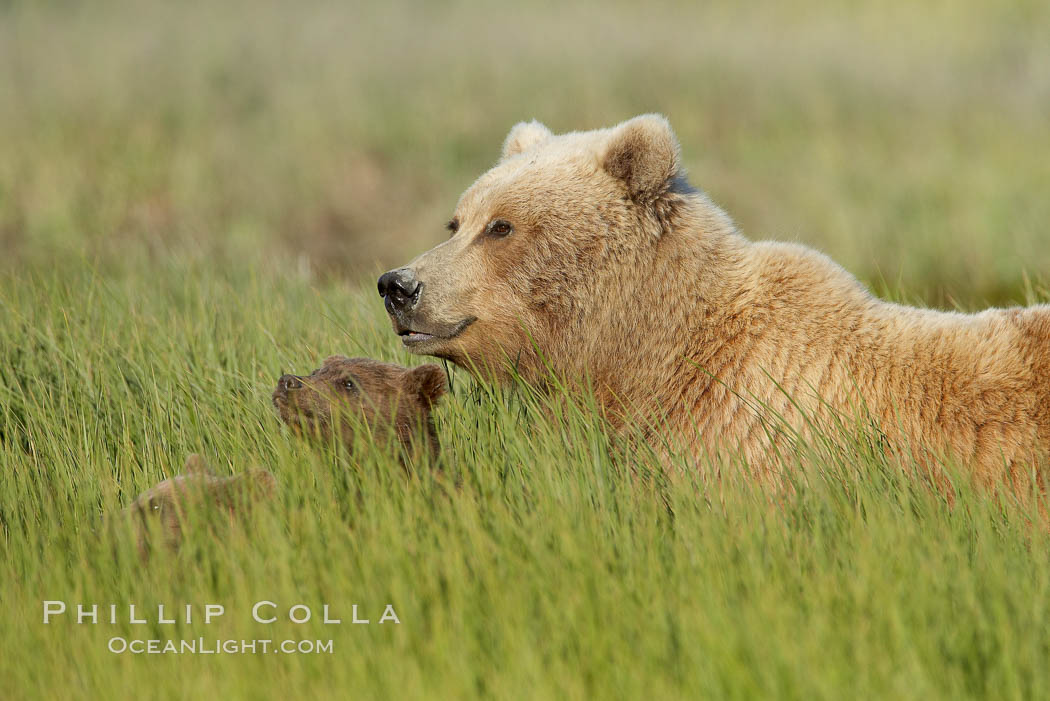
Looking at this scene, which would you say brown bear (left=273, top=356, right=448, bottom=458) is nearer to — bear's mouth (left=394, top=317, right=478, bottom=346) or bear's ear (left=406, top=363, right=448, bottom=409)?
bear's ear (left=406, top=363, right=448, bottom=409)

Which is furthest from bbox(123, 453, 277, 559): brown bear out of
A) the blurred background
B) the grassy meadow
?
the blurred background

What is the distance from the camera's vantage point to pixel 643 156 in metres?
4.37

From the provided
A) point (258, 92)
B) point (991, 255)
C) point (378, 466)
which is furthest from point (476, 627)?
point (258, 92)

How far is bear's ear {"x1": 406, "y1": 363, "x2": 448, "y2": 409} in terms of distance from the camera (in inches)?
161

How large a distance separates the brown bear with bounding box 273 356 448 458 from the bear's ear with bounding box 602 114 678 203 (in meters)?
1.14

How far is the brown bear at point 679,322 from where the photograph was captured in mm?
3971

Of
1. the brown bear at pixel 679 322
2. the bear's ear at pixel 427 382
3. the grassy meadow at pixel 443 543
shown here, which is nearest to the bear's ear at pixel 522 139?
the brown bear at pixel 679 322

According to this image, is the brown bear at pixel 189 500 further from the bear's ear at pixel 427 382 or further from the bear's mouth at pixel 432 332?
the bear's mouth at pixel 432 332

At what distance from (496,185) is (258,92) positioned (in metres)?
14.9

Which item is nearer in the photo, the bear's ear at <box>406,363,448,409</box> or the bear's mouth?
the bear's ear at <box>406,363,448,409</box>

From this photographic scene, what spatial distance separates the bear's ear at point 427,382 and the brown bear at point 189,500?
2.16 ft

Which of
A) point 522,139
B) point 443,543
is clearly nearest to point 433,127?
point 522,139

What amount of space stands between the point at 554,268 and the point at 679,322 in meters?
0.55

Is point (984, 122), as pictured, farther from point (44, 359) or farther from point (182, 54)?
point (44, 359)
